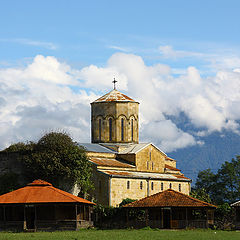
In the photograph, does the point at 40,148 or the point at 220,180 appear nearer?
the point at 40,148

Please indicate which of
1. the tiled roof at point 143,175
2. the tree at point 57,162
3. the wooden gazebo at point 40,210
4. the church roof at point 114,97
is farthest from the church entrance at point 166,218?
the church roof at point 114,97

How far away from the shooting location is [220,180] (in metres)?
92.8

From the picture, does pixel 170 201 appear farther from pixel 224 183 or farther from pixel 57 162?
pixel 224 183

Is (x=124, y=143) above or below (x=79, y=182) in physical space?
above

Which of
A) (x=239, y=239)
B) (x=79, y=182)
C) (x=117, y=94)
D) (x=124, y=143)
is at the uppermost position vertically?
(x=117, y=94)

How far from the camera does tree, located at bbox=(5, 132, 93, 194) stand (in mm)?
58719

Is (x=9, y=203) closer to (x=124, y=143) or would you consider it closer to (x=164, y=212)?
(x=164, y=212)

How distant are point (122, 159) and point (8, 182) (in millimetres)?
13028

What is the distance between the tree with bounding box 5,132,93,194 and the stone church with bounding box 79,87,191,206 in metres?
1.88

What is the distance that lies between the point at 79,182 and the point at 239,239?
2311 centimetres

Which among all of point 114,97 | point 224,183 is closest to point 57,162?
point 114,97

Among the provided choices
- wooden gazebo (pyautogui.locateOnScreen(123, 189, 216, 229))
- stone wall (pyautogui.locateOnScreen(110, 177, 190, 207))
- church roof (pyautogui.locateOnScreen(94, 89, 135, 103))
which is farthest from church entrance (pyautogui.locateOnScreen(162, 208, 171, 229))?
church roof (pyautogui.locateOnScreen(94, 89, 135, 103))

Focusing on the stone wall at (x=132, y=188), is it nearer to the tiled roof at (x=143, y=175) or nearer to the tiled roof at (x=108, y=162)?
the tiled roof at (x=143, y=175)

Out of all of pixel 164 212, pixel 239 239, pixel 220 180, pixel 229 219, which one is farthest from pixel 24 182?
pixel 220 180
